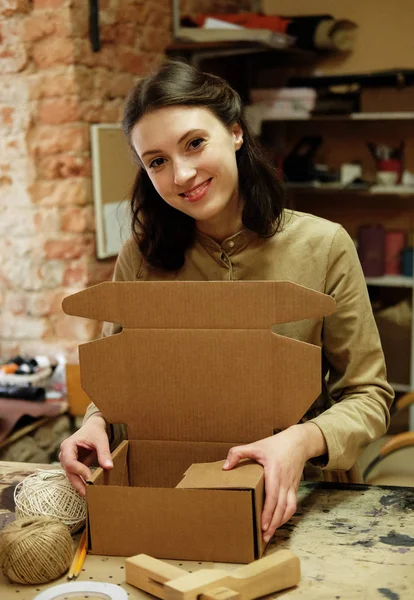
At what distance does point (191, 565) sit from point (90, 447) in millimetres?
308

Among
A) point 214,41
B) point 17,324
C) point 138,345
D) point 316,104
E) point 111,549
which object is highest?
point 214,41

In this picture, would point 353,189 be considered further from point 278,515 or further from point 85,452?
point 278,515

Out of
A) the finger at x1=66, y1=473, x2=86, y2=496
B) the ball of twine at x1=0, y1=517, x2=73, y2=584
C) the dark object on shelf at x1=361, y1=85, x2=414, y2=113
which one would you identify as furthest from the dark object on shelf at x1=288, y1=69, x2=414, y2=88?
the ball of twine at x1=0, y1=517, x2=73, y2=584

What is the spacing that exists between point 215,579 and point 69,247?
1866 mm

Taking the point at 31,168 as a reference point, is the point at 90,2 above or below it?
above

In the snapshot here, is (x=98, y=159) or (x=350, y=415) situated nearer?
(x=350, y=415)

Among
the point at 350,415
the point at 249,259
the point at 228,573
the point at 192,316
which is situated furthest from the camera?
the point at 249,259

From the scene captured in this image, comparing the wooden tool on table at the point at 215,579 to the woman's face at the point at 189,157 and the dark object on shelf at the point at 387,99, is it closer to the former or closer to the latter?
the woman's face at the point at 189,157

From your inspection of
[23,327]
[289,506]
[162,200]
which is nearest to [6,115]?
[23,327]

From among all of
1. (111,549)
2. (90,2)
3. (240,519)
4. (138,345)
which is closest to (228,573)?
(240,519)

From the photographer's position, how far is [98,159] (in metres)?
2.66

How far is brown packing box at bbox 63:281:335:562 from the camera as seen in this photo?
1080 millimetres

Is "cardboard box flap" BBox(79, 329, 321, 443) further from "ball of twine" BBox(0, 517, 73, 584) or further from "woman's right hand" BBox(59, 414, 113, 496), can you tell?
"ball of twine" BBox(0, 517, 73, 584)

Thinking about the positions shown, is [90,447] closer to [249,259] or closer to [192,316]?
[192,316]
